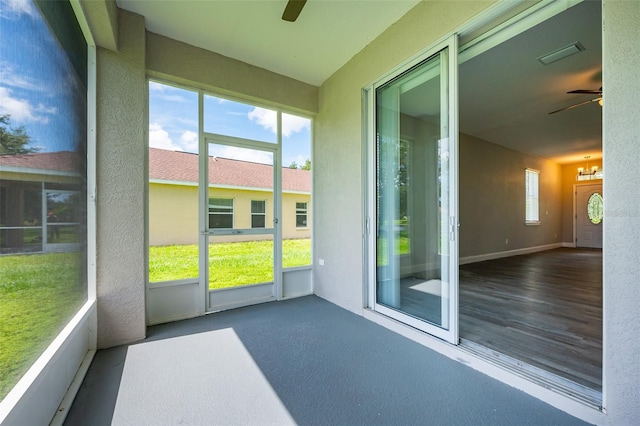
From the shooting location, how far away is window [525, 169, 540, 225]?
768 centimetres

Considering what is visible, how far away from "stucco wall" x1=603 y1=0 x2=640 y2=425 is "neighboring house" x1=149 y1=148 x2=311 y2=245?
3.11 meters

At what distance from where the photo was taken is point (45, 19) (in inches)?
64.4

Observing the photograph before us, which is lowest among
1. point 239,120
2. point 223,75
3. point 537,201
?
point 537,201

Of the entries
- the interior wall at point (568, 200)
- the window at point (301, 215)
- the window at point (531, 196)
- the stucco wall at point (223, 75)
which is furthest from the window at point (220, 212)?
the interior wall at point (568, 200)

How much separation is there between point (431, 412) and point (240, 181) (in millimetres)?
2989

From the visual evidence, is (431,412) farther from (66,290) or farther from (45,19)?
(45,19)

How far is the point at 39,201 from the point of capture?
157 cm

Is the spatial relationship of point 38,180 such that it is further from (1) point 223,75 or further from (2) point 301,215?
(2) point 301,215

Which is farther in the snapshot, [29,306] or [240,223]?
[240,223]

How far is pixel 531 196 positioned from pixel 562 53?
238 inches

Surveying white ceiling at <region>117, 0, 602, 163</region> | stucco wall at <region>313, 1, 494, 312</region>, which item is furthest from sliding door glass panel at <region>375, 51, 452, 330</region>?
white ceiling at <region>117, 0, 602, 163</region>

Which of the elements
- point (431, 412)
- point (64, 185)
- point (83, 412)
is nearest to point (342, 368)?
point (431, 412)

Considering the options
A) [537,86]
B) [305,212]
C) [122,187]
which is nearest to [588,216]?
[537,86]

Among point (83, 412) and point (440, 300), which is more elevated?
point (440, 300)
